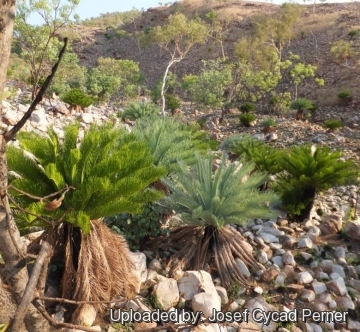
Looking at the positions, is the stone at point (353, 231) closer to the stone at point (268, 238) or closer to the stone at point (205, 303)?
the stone at point (268, 238)

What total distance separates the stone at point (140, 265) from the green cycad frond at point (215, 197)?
60 cm

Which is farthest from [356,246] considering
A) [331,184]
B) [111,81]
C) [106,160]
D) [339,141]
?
[111,81]

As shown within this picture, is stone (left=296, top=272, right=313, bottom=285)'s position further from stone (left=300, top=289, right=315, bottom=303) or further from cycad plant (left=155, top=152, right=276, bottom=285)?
cycad plant (left=155, top=152, right=276, bottom=285)

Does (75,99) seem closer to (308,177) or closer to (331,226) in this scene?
(308,177)

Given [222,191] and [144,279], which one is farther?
[222,191]

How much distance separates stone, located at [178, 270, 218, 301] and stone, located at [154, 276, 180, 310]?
3.4 inches

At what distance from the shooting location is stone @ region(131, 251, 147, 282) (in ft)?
9.11

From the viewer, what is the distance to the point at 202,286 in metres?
2.75

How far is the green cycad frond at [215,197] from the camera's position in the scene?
3.25 m

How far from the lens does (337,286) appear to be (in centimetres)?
326

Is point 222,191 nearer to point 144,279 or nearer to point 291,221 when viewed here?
point 144,279

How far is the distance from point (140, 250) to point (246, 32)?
33.6 m

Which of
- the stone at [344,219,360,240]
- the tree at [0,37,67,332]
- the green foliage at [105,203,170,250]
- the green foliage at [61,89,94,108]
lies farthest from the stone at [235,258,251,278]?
the green foliage at [61,89,94,108]

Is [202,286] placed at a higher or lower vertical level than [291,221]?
higher
